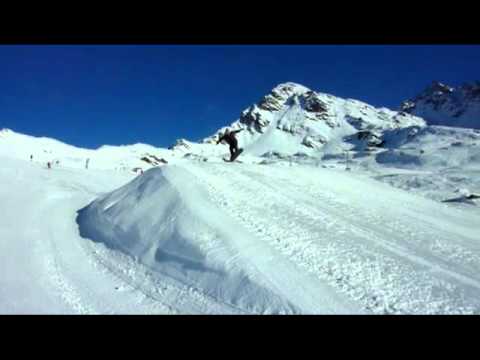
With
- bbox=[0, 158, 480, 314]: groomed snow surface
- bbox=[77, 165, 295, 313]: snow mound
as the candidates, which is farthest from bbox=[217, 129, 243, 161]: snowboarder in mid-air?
bbox=[77, 165, 295, 313]: snow mound

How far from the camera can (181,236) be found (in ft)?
40.0

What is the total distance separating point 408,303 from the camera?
316 inches

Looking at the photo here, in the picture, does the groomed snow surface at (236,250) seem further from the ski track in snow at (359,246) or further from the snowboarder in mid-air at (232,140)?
the snowboarder in mid-air at (232,140)

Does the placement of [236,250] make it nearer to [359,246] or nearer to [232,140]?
[359,246]

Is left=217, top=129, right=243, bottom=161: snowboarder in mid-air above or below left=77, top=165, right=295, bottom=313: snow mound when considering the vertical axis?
above

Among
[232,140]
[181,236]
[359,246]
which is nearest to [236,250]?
[181,236]

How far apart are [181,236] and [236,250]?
240 cm

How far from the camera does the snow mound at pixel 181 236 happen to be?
9.13 meters

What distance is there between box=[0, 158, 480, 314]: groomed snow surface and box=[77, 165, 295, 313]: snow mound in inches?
1.9

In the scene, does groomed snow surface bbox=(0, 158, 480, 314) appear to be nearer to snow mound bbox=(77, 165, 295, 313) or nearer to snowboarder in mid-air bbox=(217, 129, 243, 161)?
snow mound bbox=(77, 165, 295, 313)

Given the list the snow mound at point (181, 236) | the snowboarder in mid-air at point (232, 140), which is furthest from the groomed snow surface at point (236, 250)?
the snowboarder in mid-air at point (232, 140)

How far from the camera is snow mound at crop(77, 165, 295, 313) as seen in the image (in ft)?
30.0
